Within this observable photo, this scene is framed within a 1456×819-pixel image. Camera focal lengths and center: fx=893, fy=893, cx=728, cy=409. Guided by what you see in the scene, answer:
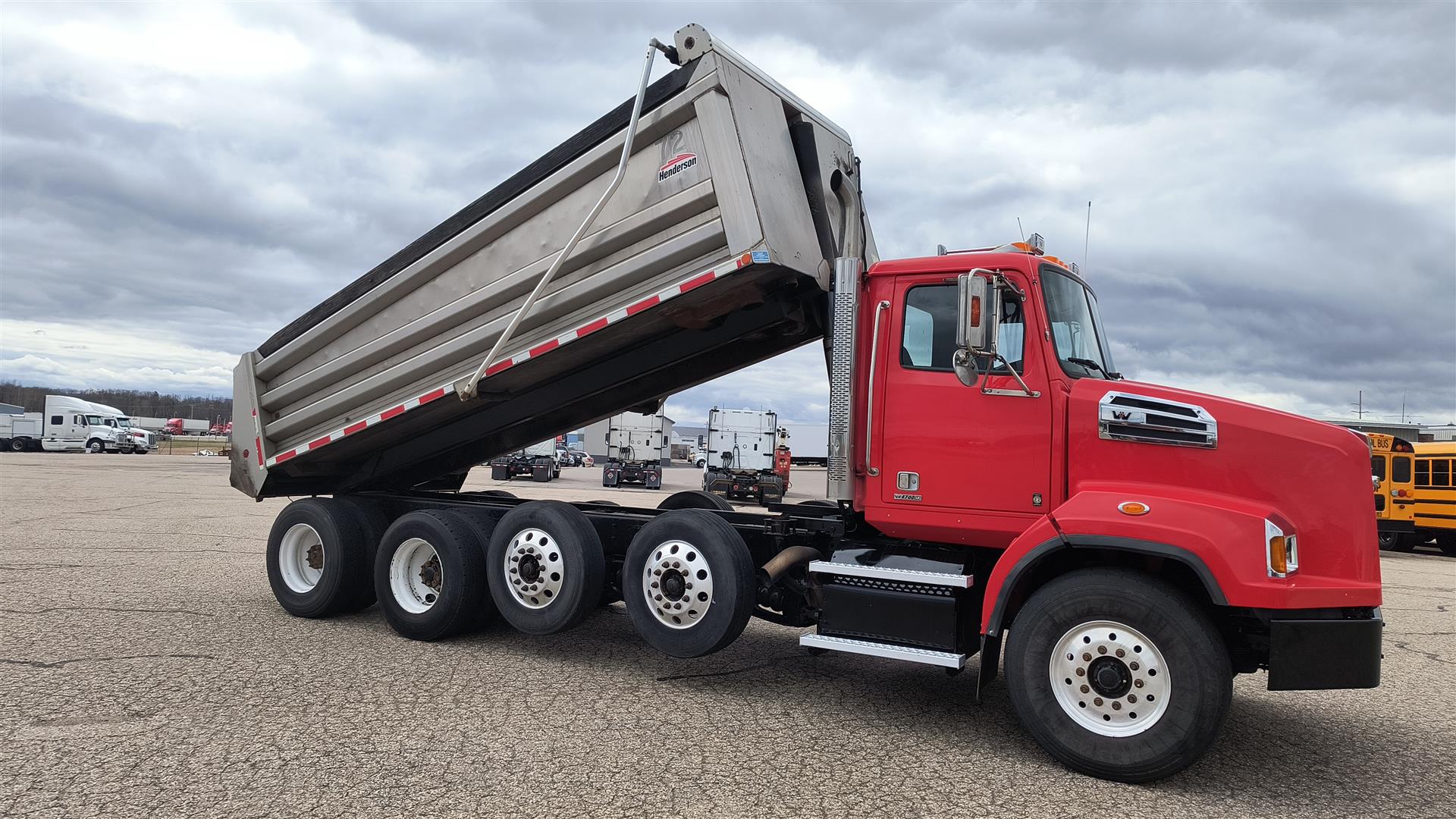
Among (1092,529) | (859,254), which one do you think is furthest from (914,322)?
(1092,529)

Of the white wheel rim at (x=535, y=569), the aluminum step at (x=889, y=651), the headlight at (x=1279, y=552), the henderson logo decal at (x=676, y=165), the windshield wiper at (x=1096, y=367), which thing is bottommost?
the aluminum step at (x=889, y=651)

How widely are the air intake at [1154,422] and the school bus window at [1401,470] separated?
18.0m

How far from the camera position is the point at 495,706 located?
504 cm

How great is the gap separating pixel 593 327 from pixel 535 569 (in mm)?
1725

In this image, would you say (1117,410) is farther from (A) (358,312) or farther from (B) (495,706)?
(A) (358,312)

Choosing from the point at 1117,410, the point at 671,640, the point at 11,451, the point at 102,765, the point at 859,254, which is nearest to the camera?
the point at 102,765

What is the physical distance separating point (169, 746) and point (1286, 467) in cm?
546

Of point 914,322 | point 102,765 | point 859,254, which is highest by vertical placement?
point 859,254

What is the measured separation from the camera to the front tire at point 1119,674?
4.11 metres

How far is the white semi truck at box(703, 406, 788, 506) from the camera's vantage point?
27.8 metres

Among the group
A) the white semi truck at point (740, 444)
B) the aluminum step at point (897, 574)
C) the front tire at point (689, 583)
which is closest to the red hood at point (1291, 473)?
the aluminum step at point (897, 574)

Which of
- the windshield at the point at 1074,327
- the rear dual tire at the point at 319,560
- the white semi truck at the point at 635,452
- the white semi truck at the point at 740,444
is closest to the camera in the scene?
the windshield at the point at 1074,327

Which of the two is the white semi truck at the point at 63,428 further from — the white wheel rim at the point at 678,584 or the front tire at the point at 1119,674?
the front tire at the point at 1119,674

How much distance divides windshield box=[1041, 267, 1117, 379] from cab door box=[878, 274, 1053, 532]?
0.15 m
